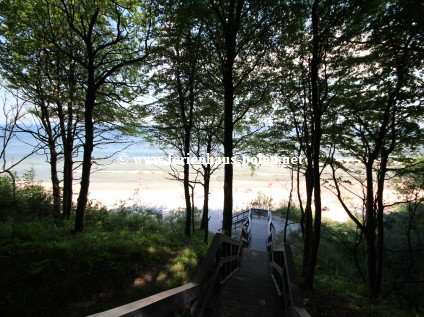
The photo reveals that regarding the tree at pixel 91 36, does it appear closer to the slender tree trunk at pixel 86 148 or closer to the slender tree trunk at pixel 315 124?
the slender tree trunk at pixel 86 148

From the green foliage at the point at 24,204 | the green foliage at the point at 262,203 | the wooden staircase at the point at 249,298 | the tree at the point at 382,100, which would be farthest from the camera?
the green foliage at the point at 262,203

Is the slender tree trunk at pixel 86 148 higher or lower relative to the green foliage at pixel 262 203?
higher

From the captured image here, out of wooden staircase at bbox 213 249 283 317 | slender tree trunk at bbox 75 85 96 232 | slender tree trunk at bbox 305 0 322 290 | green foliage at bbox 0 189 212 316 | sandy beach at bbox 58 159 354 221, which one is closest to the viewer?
green foliage at bbox 0 189 212 316

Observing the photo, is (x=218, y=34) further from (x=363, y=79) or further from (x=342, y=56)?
(x=363, y=79)

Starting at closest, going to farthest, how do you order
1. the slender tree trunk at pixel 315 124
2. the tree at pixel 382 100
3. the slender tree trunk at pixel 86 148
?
the tree at pixel 382 100 → the slender tree trunk at pixel 315 124 → the slender tree trunk at pixel 86 148

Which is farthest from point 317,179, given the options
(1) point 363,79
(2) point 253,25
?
(2) point 253,25

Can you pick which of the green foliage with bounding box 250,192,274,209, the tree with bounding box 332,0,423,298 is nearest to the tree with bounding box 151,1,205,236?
the tree with bounding box 332,0,423,298

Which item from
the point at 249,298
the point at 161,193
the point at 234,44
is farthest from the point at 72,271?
the point at 161,193

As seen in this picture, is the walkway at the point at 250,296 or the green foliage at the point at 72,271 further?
the walkway at the point at 250,296

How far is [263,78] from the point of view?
6.50 metres

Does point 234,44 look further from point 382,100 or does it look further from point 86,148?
point 86,148

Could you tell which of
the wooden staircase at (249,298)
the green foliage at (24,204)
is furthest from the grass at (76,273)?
the green foliage at (24,204)

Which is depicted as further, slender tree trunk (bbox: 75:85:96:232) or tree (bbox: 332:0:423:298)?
slender tree trunk (bbox: 75:85:96:232)

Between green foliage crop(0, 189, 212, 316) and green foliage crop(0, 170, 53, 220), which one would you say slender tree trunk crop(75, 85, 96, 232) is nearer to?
green foliage crop(0, 189, 212, 316)
